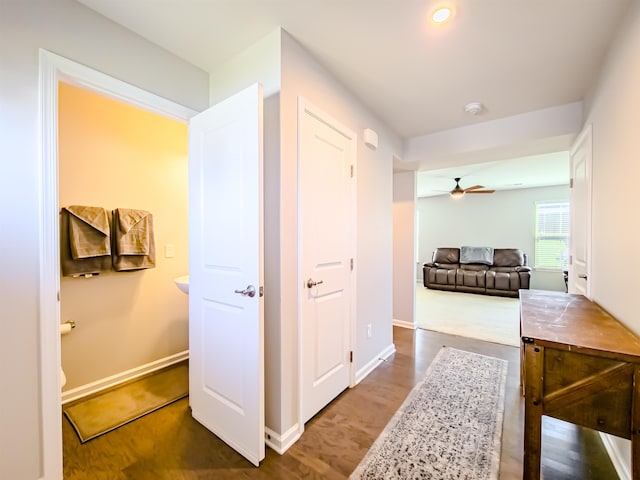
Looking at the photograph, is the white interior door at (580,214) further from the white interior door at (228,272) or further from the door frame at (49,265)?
the door frame at (49,265)

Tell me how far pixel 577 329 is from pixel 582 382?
31 centimetres

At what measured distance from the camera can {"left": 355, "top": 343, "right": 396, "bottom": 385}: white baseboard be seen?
2.47 meters

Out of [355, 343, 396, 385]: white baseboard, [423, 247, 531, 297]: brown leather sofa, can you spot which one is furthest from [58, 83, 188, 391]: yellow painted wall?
[423, 247, 531, 297]: brown leather sofa

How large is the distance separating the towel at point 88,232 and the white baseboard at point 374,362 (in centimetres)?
236

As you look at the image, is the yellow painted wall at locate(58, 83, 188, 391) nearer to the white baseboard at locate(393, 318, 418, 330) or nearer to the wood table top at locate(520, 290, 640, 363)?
the white baseboard at locate(393, 318, 418, 330)

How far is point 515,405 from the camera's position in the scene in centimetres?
207

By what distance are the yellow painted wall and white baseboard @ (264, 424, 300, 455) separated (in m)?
1.57

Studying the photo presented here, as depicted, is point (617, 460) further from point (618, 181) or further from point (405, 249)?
point (405, 249)

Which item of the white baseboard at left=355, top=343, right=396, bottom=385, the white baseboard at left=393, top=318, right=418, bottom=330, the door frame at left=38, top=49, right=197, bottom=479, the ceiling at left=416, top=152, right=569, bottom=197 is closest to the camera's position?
the door frame at left=38, top=49, right=197, bottom=479

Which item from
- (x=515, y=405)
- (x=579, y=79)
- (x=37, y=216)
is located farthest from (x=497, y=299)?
(x=37, y=216)

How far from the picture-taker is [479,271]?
6.34m

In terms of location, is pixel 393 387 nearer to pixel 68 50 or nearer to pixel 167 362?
pixel 167 362

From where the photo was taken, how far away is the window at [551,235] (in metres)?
6.16

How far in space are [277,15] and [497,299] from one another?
20.5 feet
